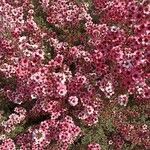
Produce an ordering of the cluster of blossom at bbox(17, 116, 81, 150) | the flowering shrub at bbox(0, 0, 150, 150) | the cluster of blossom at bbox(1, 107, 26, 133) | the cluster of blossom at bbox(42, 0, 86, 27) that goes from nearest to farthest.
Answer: the cluster of blossom at bbox(17, 116, 81, 150) → the flowering shrub at bbox(0, 0, 150, 150) → the cluster of blossom at bbox(1, 107, 26, 133) → the cluster of blossom at bbox(42, 0, 86, 27)

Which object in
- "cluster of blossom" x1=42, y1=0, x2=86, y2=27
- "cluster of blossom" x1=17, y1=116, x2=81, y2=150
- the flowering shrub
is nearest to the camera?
"cluster of blossom" x1=17, y1=116, x2=81, y2=150

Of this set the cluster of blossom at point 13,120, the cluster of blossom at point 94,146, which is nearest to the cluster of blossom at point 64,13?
the cluster of blossom at point 13,120

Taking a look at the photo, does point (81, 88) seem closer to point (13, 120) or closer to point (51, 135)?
point (51, 135)

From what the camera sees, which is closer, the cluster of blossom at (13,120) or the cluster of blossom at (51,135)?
the cluster of blossom at (51,135)

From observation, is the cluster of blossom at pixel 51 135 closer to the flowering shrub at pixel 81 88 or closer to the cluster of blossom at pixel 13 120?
the flowering shrub at pixel 81 88

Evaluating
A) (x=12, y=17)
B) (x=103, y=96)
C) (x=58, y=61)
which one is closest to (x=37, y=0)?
(x=12, y=17)

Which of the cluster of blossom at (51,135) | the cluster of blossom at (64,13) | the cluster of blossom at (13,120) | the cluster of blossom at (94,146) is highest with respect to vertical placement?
the cluster of blossom at (64,13)

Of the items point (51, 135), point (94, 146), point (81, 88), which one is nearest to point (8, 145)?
point (51, 135)

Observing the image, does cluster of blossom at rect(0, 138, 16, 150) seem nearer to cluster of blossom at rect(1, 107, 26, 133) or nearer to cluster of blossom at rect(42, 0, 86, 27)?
cluster of blossom at rect(1, 107, 26, 133)

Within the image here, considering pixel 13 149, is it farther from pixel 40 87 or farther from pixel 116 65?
pixel 116 65

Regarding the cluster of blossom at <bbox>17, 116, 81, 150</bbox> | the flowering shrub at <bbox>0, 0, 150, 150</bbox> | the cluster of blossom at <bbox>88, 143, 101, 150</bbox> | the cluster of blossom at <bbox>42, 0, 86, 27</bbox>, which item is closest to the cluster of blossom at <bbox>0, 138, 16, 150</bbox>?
the flowering shrub at <bbox>0, 0, 150, 150</bbox>
